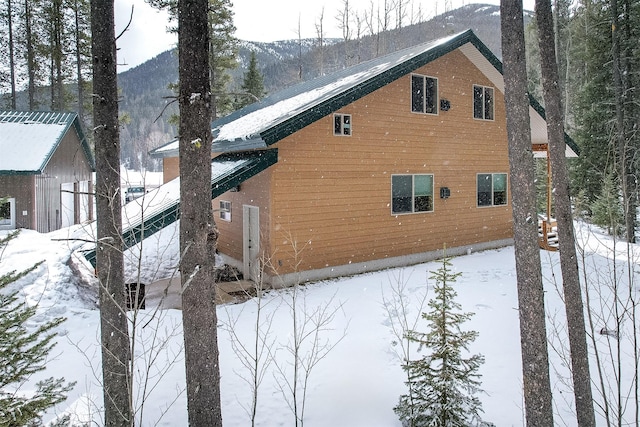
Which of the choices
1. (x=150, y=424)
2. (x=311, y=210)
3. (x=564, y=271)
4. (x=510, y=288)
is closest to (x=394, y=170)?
(x=311, y=210)

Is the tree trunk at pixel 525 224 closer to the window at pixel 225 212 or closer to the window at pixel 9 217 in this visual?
the window at pixel 225 212

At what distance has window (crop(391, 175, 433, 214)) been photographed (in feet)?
37.8

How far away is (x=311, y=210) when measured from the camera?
998 centimetres

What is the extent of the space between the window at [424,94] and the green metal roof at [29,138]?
11.5 meters

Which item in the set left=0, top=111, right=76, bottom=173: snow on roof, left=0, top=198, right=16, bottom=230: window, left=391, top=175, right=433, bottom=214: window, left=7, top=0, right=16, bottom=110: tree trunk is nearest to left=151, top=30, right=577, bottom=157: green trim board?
left=391, top=175, right=433, bottom=214: window

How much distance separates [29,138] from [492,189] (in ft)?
59.9

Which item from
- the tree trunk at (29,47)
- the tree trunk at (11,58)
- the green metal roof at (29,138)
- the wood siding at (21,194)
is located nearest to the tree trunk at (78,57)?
the tree trunk at (29,47)

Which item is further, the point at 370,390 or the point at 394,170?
the point at 394,170

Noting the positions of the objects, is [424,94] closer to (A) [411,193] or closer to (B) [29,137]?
(A) [411,193]

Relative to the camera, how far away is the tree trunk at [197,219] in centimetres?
379

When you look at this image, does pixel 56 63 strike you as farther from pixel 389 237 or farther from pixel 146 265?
pixel 389 237

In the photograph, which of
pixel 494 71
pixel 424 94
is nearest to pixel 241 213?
pixel 424 94

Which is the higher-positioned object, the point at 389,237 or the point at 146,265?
the point at 389,237

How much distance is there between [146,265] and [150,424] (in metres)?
8.55
